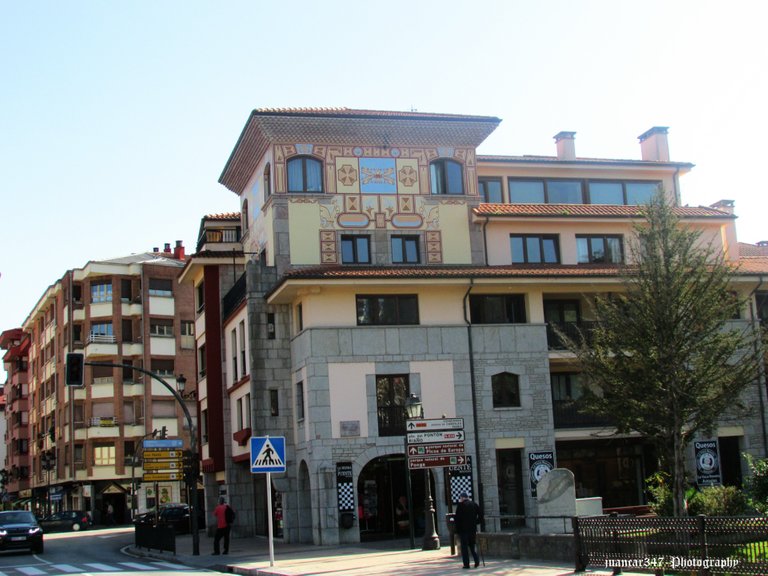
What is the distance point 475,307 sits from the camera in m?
34.5

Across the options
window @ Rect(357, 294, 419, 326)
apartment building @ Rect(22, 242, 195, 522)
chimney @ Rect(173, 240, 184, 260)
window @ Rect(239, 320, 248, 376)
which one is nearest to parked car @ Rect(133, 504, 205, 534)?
window @ Rect(239, 320, 248, 376)

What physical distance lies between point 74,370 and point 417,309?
10957 millimetres

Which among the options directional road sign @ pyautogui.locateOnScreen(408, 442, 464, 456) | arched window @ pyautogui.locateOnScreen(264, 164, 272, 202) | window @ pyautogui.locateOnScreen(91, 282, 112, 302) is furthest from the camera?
window @ pyautogui.locateOnScreen(91, 282, 112, 302)

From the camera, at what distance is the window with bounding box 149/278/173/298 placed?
74.3 m

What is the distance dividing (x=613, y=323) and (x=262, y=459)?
8.66 metres

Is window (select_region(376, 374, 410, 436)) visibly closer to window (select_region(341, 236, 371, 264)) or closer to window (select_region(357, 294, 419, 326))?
window (select_region(357, 294, 419, 326))

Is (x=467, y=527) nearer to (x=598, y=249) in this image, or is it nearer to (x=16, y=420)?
(x=598, y=249)

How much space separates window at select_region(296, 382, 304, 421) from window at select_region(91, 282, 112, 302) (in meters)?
43.1

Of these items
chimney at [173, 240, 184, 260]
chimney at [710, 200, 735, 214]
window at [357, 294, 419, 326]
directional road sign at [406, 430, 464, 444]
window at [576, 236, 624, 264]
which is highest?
chimney at [173, 240, 184, 260]

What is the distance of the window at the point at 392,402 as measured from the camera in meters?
32.7

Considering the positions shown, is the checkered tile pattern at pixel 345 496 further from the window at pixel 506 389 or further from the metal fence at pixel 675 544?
the metal fence at pixel 675 544

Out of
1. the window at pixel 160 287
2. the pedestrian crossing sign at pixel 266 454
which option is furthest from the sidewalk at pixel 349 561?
the window at pixel 160 287

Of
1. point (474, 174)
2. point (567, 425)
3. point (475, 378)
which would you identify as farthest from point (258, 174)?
point (567, 425)

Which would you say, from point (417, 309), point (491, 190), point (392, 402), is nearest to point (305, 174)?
point (417, 309)
